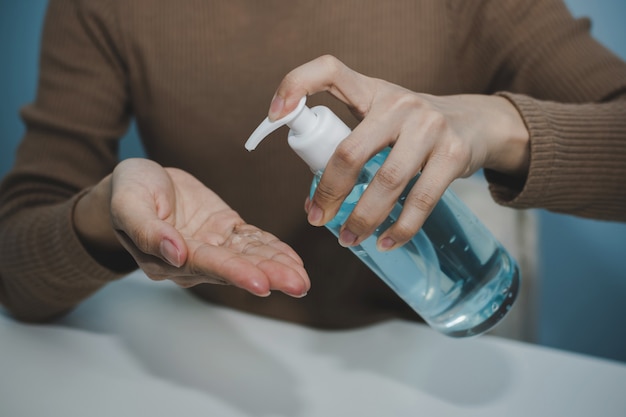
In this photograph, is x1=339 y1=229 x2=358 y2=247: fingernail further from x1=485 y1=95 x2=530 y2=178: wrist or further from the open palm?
x1=485 y1=95 x2=530 y2=178: wrist

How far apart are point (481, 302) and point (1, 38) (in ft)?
3.42

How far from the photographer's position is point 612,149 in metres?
0.48

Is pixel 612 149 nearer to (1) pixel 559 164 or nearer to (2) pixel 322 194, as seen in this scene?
(1) pixel 559 164

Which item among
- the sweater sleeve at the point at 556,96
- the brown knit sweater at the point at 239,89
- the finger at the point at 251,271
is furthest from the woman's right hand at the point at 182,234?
the sweater sleeve at the point at 556,96

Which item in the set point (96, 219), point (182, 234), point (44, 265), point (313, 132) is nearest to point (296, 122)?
point (313, 132)

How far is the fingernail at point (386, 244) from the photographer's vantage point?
36 cm

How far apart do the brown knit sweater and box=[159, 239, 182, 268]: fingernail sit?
0.21 m

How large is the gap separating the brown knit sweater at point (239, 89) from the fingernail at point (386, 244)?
21 centimetres

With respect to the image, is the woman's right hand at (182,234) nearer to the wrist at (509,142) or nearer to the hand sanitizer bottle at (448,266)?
the hand sanitizer bottle at (448,266)

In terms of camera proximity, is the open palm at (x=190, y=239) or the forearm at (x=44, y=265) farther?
the forearm at (x=44, y=265)

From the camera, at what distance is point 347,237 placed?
1.18 feet

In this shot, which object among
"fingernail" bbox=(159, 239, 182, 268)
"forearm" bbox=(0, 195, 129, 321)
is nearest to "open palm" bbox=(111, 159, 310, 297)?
"fingernail" bbox=(159, 239, 182, 268)

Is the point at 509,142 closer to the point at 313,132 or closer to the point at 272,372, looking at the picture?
the point at 313,132

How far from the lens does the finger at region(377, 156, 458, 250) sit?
0.35 m
